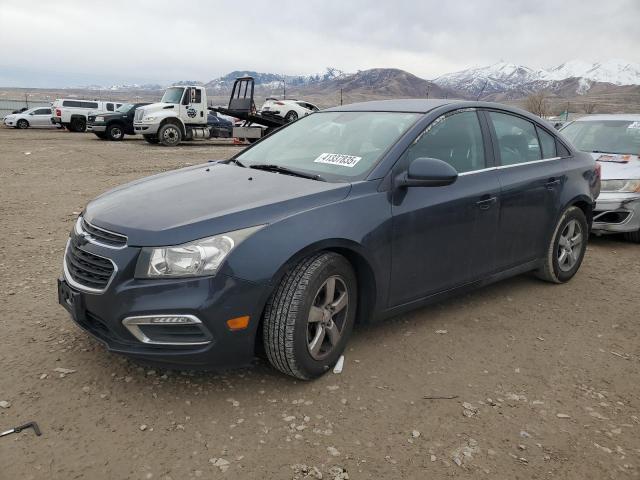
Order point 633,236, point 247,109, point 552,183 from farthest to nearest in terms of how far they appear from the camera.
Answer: point 247,109, point 633,236, point 552,183

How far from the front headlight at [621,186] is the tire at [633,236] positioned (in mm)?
555

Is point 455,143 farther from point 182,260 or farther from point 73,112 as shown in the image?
point 73,112

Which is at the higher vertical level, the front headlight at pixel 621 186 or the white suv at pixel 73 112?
the white suv at pixel 73 112

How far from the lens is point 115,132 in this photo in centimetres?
2180

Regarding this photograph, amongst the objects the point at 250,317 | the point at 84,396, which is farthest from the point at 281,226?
the point at 84,396

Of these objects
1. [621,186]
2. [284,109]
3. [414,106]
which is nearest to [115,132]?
[284,109]

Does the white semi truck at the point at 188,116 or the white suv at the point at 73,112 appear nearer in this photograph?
the white semi truck at the point at 188,116

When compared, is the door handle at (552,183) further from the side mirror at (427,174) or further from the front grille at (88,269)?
the front grille at (88,269)

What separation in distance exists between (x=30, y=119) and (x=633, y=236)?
32.5m

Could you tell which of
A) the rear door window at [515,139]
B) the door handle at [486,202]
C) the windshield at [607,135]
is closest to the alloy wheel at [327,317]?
the door handle at [486,202]

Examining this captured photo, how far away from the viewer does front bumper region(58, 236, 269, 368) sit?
264 cm

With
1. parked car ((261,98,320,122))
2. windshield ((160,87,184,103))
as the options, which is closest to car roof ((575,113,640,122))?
windshield ((160,87,184,103))

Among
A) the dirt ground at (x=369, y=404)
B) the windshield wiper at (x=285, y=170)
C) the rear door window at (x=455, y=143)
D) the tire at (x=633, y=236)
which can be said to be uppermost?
the rear door window at (x=455, y=143)

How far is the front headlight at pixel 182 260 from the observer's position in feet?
8.72
